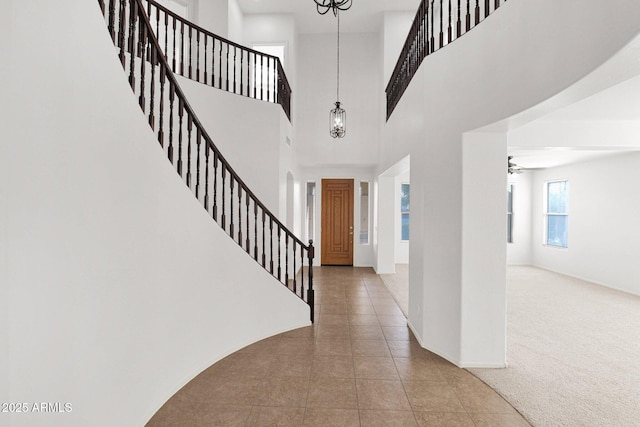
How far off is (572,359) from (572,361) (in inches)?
2.5

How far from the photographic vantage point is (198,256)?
3.07 m

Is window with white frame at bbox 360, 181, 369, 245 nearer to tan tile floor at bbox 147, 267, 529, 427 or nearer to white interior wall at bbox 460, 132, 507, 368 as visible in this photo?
tan tile floor at bbox 147, 267, 529, 427

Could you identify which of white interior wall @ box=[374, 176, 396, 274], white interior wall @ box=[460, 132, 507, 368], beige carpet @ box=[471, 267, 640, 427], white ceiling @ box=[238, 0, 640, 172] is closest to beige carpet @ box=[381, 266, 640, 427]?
beige carpet @ box=[471, 267, 640, 427]

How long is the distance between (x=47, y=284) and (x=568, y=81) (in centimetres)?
301

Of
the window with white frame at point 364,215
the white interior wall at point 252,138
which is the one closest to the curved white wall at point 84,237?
the white interior wall at point 252,138

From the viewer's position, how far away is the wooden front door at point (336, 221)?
30.5 feet

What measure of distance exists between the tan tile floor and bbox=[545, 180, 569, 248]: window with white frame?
6499 millimetres

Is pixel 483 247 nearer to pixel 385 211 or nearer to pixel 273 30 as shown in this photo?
pixel 385 211

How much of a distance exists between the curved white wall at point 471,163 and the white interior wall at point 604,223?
17.4 feet

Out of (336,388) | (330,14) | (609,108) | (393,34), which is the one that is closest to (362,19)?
(330,14)

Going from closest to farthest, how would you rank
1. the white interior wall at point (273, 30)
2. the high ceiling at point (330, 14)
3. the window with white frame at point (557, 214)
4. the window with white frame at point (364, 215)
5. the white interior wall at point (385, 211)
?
the high ceiling at point (330, 14), the white interior wall at point (273, 30), the white interior wall at point (385, 211), the window with white frame at point (557, 214), the window with white frame at point (364, 215)

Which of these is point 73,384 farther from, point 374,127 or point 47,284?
point 374,127

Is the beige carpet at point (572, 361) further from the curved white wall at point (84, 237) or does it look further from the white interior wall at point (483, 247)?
the curved white wall at point (84, 237)

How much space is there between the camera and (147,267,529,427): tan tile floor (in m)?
2.50
